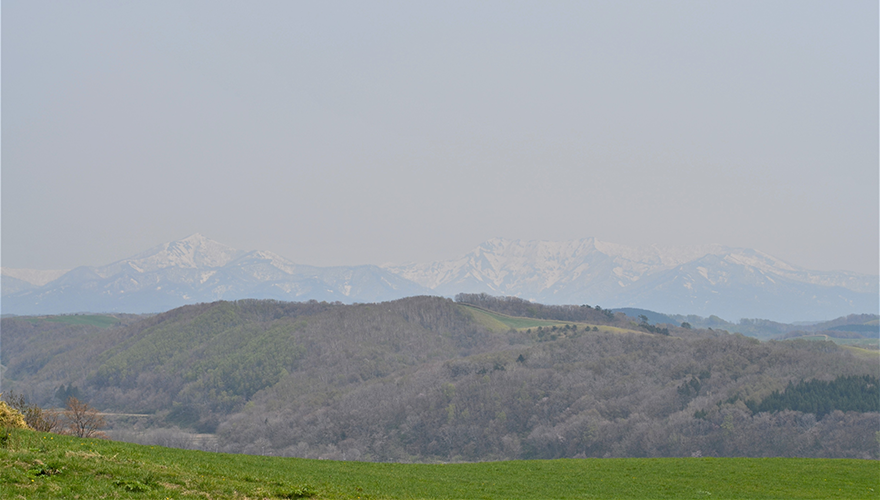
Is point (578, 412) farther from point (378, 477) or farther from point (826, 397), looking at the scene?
point (378, 477)

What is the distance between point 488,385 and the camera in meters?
177

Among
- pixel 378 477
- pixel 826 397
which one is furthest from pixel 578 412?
pixel 378 477

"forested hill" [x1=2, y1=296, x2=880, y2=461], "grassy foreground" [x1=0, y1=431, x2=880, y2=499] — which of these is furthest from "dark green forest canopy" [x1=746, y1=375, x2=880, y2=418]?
"grassy foreground" [x1=0, y1=431, x2=880, y2=499]

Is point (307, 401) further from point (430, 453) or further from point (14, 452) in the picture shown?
point (14, 452)

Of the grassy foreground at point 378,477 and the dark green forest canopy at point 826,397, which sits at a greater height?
the grassy foreground at point 378,477

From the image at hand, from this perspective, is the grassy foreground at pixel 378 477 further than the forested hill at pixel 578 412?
No

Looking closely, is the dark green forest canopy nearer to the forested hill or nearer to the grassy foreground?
the forested hill

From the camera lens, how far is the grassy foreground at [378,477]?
23234 millimetres

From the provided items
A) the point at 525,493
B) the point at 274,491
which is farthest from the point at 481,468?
the point at 274,491

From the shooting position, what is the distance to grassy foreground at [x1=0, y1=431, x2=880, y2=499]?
76.2ft

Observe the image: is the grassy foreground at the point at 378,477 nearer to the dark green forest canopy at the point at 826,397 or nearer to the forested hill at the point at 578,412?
the forested hill at the point at 578,412

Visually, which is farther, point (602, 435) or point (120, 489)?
point (602, 435)

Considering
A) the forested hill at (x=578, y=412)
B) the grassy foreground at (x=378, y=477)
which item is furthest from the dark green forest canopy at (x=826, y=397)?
the grassy foreground at (x=378, y=477)

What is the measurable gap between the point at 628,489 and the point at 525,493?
8.68m
